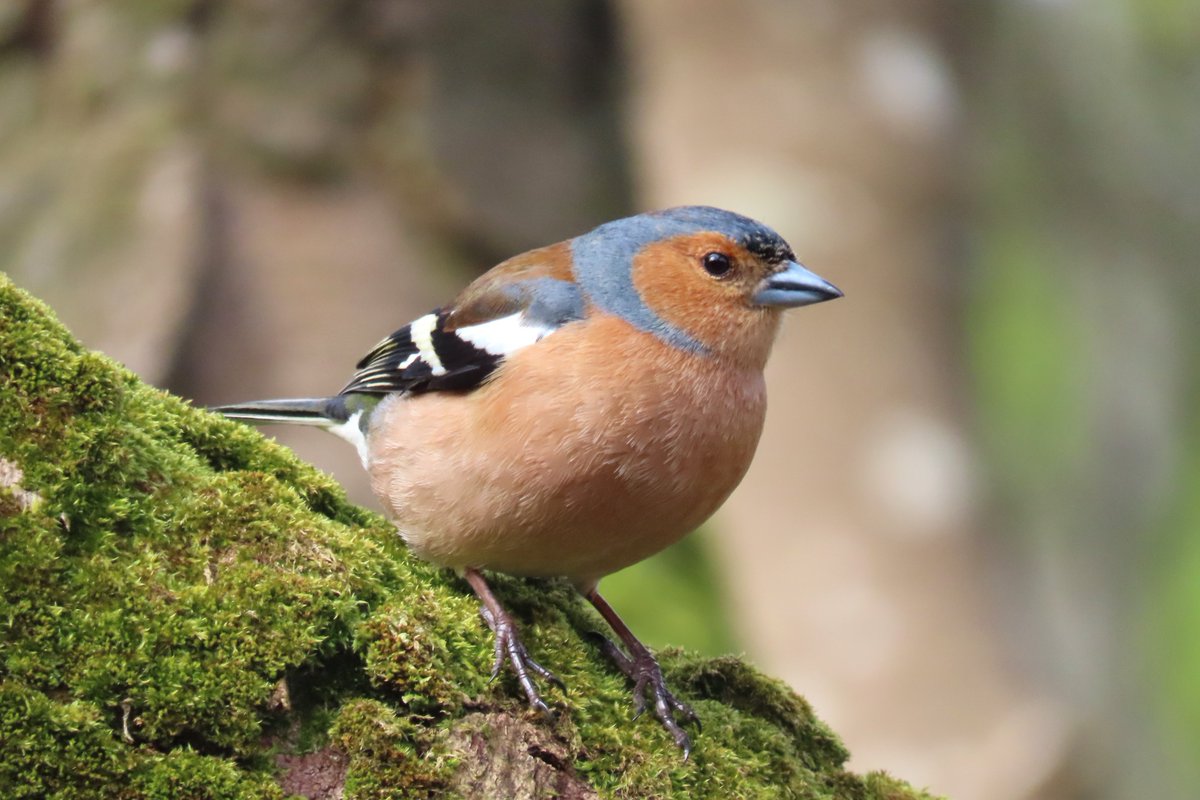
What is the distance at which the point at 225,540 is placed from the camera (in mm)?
2842

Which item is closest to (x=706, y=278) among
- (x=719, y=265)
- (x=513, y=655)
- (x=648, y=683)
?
(x=719, y=265)

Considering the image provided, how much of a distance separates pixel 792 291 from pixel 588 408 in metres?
0.97

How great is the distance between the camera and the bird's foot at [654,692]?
126 inches

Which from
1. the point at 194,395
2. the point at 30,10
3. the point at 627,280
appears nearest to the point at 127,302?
the point at 194,395

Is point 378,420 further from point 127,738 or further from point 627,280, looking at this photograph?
point 127,738

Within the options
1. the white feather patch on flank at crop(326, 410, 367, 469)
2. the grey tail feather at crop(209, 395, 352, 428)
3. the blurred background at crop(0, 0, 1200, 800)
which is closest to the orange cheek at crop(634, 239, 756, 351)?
the white feather patch on flank at crop(326, 410, 367, 469)

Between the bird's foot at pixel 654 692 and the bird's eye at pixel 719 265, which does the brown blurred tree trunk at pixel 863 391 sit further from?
the bird's foot at pixel 654 692

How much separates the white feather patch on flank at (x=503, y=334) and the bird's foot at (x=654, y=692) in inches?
36.9

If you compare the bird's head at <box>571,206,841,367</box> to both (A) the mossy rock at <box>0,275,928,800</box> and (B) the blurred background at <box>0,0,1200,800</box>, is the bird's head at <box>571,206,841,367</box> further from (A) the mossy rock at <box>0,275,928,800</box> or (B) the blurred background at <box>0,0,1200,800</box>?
(B) the blurred background at <box>0,0,1200,800</box>

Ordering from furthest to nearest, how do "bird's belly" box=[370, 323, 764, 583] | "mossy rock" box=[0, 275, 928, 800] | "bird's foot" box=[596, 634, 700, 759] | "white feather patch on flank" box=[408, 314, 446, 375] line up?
1. "white feather patch on flank" box=[408, 314, 446, 375]
2. "bird's belly" box=[370, 323, 764, 583]
3. "bird's foot" box=[596, 634, 700, 759]
4. "mossy rock" box=[0, 275, 928, 800]

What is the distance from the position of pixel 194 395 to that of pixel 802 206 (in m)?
3.83

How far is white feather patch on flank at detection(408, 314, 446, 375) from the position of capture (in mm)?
4020

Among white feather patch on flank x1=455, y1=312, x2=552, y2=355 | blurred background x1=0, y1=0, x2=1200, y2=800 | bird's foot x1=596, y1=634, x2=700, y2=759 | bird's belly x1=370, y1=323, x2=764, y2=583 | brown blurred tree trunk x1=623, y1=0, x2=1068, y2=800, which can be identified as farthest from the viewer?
blurred background x1=0, y1=0, x2=1200, y2=800

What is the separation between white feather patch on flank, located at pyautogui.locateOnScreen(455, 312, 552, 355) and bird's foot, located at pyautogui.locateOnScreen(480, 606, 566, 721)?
3.04 ft
